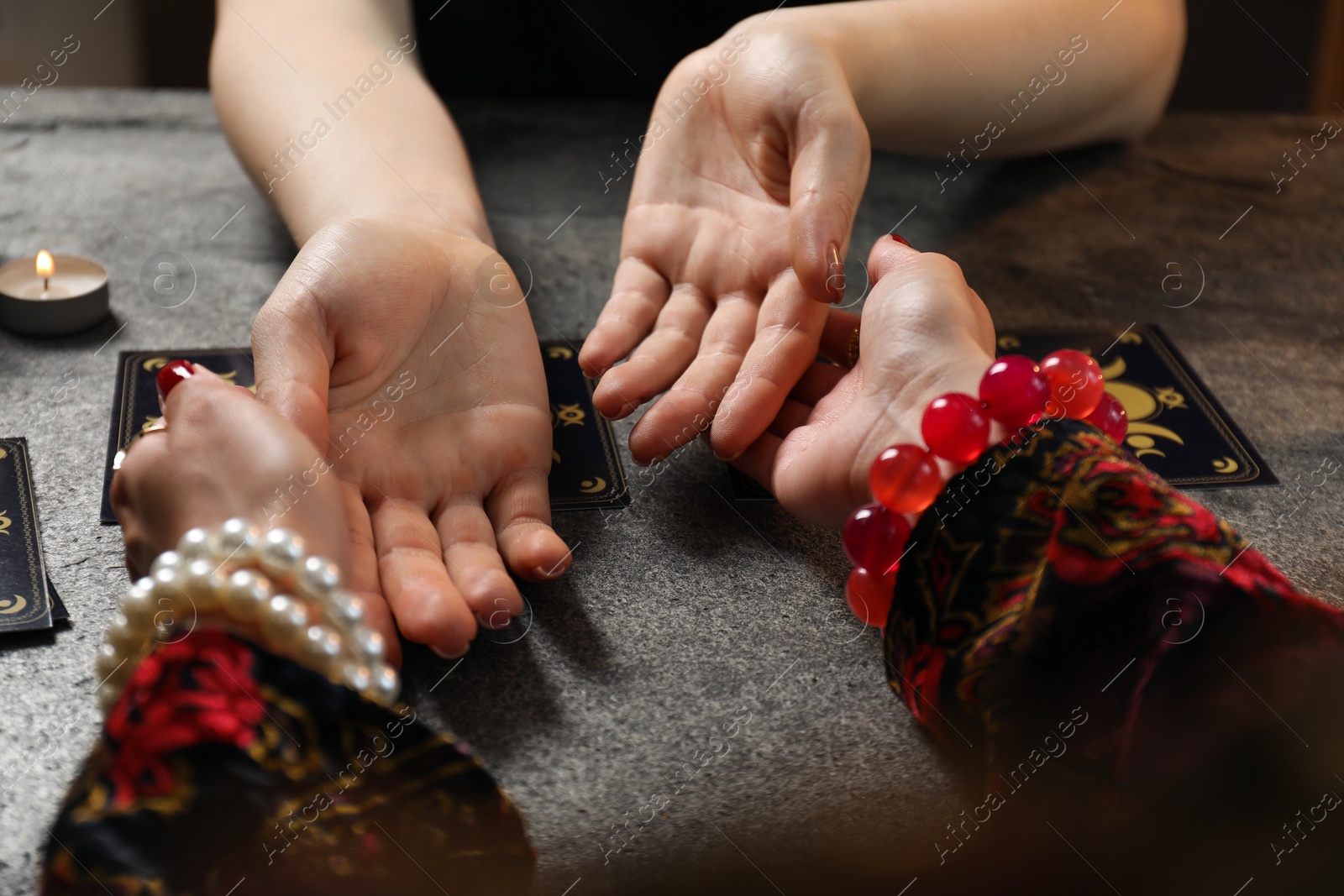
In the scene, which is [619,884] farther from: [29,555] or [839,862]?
[29,555]

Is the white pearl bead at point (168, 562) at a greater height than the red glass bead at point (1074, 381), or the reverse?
the white pearl bead at point (168, 562)

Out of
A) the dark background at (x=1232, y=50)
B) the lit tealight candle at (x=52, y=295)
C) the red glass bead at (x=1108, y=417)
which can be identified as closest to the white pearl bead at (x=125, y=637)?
the lit tealight candle at (x=52, y=295)

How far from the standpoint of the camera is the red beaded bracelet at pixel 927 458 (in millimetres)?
557

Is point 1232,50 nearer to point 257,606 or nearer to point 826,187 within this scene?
point 826,187

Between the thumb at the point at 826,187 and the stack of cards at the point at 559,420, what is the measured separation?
0.18m

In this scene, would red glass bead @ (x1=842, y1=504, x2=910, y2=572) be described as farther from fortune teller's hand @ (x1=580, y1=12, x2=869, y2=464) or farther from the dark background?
the dark background

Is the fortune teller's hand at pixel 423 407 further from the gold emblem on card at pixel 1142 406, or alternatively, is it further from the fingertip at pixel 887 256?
the gold emblem on card at pixel 1142 406

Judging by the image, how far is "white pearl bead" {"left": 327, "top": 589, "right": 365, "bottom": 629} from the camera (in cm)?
49

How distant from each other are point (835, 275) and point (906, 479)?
0.53ft

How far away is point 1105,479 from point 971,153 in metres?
0.66

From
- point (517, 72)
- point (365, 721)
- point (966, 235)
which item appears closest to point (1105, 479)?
point (365, 721)

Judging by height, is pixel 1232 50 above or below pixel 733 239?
below

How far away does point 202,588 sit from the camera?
47cm

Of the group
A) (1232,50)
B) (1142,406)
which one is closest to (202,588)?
(1142,406)
